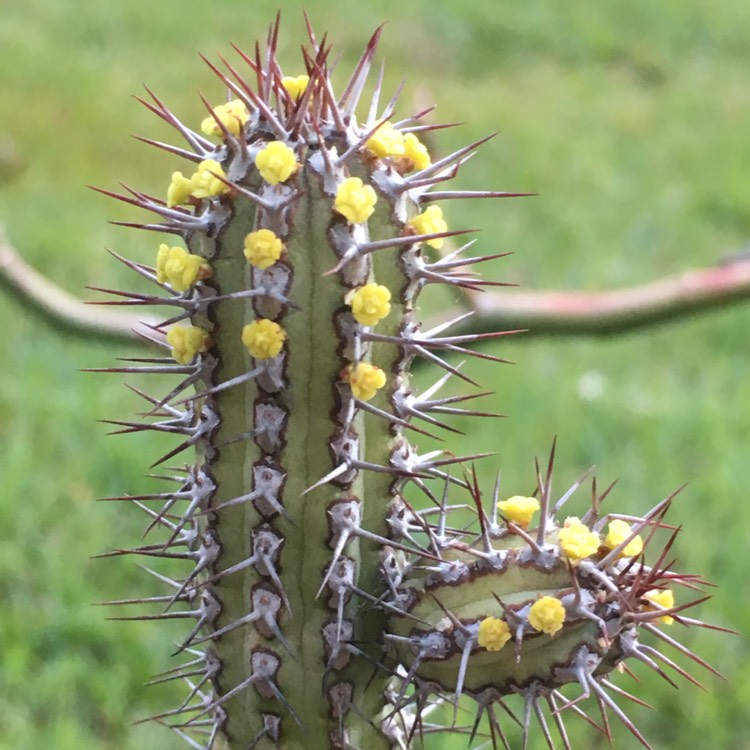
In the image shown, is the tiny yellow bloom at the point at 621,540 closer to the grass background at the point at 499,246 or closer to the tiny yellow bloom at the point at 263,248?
the tiny yellow bloom at the point at 263,248

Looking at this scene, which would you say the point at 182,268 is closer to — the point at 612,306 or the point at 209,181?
the point at 209,181

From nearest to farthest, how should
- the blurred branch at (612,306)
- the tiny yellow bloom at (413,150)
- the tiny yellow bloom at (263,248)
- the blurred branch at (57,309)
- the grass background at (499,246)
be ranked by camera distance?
1. the tiny yellow bloom at (263,248)
2. the tiny yellow bloom at (413,150)
3. the blurred branch at (612,306)
4. the blurred branch at (57,309)
5. the grass background at (499,246)

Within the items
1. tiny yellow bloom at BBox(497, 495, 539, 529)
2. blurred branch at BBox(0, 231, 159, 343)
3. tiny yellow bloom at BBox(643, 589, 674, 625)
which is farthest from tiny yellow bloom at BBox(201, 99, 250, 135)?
blurred branch at BBox(0, 231, 159, 343)

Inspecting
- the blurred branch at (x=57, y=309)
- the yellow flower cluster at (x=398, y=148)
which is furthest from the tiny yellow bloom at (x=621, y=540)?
the blurred branch at (x=57, y=309)

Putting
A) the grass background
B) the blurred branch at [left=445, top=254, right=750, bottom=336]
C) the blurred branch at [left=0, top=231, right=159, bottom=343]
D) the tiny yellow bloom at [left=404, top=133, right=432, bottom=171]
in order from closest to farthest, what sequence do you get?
the tiny yellow bloom at [left=404, top=133, right=432, bottom=171] < the blurred branch at [left=445, top=254, right=750, bottom=336] < the blurred branch at [left=0, top=231, right=159, bottom=343] < the grass background

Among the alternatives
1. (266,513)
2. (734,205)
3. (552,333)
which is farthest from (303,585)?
(734,205)

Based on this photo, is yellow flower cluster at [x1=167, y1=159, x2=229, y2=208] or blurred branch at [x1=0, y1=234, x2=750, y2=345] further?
blurred branch at [x1=0, y1=234, x2=750, y2=345]

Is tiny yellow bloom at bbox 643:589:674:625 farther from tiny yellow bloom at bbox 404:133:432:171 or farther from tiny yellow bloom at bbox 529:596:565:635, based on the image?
tiny yellow bloom at bbox 404:133:432:171
